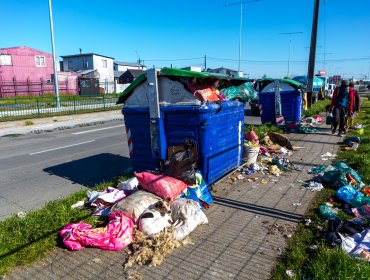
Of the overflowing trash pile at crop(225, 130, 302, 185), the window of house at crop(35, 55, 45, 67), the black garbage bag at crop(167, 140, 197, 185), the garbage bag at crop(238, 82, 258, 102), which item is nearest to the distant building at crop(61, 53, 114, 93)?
the window of house at crop(35, 55, 45, 67)

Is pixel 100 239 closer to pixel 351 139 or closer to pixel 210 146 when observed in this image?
pixel 210 146

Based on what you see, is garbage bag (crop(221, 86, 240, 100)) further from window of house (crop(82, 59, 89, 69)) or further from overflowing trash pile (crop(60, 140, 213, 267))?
window of house (crop(82, 59, 89, 69))

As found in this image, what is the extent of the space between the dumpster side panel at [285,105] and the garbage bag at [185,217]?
362 inches

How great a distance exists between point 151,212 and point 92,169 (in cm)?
393

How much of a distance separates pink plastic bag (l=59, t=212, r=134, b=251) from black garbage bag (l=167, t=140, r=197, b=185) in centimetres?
121

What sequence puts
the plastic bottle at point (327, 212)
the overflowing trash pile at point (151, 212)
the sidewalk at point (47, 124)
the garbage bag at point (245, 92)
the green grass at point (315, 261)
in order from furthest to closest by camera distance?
1. the sidewalk at point (47, 124)
2. the garbage bag at point (245, 92)
3. the plastic bottle at point (327, 212)
4. the overflowing trash pile at point (151, 212)
5. the green grass at point (315, 261)

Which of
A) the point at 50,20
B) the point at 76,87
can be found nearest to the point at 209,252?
the point at 50,20

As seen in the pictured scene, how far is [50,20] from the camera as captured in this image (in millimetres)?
20453

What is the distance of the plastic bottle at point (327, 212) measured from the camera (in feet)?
13.9

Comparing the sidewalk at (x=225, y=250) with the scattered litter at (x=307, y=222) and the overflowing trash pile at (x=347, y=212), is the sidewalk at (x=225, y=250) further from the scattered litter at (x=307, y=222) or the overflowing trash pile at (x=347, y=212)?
the overflowing trash pile at (x=347, y=212)

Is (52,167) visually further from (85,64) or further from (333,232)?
(85,64)

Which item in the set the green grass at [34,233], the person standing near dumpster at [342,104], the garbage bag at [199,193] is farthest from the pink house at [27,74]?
the garbage bag at [199,193]

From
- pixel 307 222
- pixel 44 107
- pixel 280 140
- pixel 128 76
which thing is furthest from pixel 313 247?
pixel 128 76

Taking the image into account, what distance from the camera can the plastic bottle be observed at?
13.9 feet
